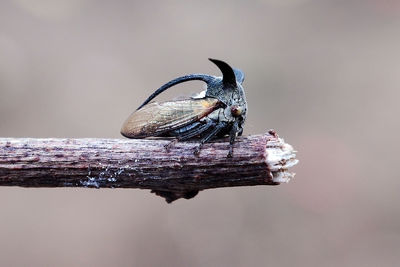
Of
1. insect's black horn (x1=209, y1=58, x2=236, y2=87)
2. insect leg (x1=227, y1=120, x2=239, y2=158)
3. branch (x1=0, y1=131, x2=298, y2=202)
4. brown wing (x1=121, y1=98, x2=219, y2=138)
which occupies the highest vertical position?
insect's black horn (x1=209, y1=58, x2=236, y2=87)

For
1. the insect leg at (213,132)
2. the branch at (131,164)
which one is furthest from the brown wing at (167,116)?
the branch at (131,164)

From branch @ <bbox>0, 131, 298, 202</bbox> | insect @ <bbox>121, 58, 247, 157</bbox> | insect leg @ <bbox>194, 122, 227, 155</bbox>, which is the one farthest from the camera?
insect @ <bbox>121, 58, 247, 157</bbox>

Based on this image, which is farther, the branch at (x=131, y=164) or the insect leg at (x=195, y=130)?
the insect leg at (x=195, y=130)

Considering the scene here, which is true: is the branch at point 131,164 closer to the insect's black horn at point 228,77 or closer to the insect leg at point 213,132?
the insect leg at point 213,132

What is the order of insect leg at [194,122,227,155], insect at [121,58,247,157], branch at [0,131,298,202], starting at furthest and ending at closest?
insect at [121,58,247,157] → insect leg at [194,122,227,155] → branch at [0,131,298,202]

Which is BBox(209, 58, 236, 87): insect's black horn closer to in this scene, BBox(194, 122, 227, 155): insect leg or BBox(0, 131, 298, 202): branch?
BBox(194, 122, 227, 155): insect leg

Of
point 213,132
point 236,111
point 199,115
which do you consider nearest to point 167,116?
point 199,115

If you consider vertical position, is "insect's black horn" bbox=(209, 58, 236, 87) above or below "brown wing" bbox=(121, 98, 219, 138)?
above

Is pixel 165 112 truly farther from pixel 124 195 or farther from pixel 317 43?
pixel 317 43

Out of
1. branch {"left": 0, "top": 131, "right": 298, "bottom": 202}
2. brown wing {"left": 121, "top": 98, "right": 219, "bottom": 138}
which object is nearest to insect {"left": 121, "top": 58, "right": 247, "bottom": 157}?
brown wing {"left": 121, "top": 98, "right": 219, "bottom": 138}

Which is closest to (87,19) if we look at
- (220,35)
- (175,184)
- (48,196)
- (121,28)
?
(121,28)
